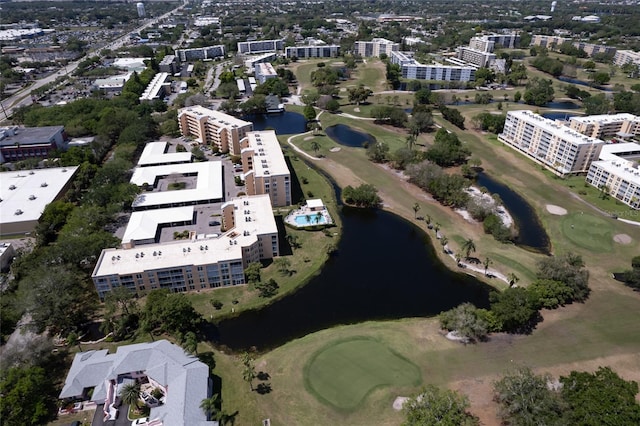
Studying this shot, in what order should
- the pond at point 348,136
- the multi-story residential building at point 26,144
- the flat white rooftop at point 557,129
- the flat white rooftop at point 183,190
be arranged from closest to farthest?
the flat white rooftop at point 183,190 < the flat white rooftop at point 557,129 < the multi-story residential building at point 26,144 < the pond at point 348,136

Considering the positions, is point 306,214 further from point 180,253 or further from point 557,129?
point 557,129

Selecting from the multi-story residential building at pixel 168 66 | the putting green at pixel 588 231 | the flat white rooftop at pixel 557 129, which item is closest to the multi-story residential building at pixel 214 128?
the flat white rooftop at pixel 557 129

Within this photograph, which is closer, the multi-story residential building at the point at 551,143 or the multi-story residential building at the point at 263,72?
the multi-story residential building at the point at 551,143

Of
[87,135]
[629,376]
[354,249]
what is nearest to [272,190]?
[354,249]

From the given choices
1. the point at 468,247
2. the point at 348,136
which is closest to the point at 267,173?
the point at 468,247

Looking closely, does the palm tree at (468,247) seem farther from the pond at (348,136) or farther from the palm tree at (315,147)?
the pond at (348,136)

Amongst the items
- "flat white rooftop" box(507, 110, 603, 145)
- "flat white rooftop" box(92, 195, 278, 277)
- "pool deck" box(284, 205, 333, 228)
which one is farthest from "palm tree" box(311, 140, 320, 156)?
"flat white rooftop" box(507, 110, 603, 145)

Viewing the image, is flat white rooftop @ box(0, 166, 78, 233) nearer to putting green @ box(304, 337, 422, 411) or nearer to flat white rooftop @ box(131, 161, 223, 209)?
flat white rooftop @ box(131, 161, 223, 209)
